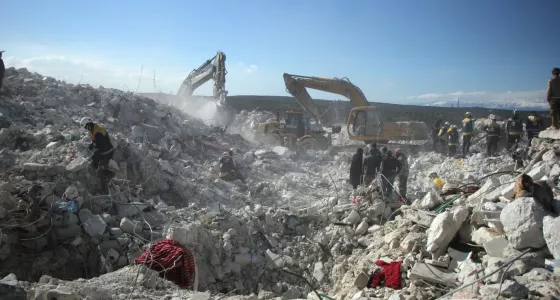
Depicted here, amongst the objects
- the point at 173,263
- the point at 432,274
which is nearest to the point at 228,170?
the point at 173,263

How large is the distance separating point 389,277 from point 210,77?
15776mm

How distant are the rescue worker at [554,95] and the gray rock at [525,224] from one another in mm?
3516

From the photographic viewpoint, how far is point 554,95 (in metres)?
6.15

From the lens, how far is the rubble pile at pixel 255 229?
3371 mm

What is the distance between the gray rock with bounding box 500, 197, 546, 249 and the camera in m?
3.37

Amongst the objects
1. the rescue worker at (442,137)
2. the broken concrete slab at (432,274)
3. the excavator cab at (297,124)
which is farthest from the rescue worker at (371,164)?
the excavator cab at (297,124)

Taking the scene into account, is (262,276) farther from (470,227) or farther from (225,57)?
(225,57)

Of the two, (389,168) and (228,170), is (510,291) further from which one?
(228,170)

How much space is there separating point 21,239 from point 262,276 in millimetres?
3229

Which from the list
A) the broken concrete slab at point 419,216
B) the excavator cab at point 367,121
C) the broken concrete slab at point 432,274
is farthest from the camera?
the excavator cab at point 367,121

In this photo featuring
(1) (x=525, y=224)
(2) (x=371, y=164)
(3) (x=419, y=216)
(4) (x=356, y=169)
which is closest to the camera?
(1) (x=525, y=224)

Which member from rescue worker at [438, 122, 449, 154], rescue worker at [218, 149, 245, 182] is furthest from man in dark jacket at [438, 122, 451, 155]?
rescue worker at [218, 149, 245, 182]

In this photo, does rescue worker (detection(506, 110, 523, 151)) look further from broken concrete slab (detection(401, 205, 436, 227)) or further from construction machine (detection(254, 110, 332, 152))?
broken concrete slab (detection(401, 205, 436, 227))

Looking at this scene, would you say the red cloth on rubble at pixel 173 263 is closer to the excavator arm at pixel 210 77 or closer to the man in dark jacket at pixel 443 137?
the man in dark jacket at pixel 443 137
